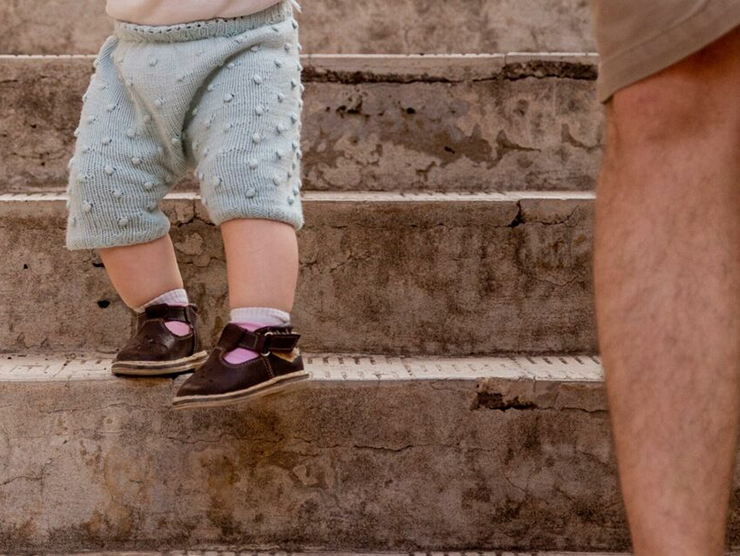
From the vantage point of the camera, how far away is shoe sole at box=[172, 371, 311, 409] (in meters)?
1.26

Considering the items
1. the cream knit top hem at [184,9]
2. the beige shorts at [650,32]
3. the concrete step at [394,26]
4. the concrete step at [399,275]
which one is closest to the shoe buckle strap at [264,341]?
the concrete step at [399,275]

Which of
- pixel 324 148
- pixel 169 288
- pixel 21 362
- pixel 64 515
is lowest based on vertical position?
pixel 64 515

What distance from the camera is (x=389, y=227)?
1.58 meters

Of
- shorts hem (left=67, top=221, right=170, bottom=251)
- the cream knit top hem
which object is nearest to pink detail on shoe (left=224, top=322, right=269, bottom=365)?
shorts hem (left=67, top=221, right=170, bottom=251)

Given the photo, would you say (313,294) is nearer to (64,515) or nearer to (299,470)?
(299,470)

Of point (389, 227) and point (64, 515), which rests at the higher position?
point (389, 227)

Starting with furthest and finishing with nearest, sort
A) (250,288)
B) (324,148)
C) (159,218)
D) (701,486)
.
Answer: (324,148), (159,218), (250,288), (701,486)

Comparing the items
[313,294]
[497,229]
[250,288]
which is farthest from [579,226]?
[250,288]

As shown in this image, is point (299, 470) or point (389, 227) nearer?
point (299, 470)

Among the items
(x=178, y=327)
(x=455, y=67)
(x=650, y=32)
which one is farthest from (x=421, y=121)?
(x=650, y=32)

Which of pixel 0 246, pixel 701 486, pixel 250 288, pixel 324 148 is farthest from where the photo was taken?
pixel 324 148

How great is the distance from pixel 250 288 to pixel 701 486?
2.16 feet

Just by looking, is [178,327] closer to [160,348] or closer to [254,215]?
[160,348]

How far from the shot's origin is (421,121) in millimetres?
1854
